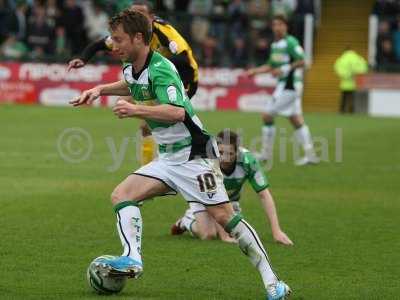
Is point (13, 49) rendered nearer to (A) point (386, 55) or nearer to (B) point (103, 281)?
(A) point (386, 55)

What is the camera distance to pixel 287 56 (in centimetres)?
1956

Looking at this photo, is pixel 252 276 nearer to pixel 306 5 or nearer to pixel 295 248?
pixel 295 248

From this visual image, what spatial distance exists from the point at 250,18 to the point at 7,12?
26.4 feet

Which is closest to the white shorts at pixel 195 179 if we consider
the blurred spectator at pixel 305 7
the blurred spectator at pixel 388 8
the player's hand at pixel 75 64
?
the player's hand at pixel 75 64

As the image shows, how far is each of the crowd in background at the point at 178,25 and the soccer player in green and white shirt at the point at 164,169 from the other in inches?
1027

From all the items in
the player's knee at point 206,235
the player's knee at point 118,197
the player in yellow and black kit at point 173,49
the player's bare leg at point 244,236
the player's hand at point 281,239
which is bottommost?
the player's knee at point 206,235

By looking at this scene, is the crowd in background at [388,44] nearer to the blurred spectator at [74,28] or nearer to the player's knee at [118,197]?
the blurred spectator at [74,28]

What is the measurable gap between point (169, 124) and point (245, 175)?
2634 millimetres

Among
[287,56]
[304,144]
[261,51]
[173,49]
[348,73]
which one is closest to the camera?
[173,49]

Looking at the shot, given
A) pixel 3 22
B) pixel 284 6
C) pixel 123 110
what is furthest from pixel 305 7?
pixel 123 110

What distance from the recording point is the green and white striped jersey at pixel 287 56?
1941 cm

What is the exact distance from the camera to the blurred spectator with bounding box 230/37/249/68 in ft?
113

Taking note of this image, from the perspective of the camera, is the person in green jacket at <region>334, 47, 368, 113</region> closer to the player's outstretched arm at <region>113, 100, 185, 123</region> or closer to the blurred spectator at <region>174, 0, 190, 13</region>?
the blurred spectator at <region>174, 0, 190, 13</region>

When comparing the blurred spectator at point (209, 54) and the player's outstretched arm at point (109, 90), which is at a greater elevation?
the player's outstretched arm at point (109, 90)
